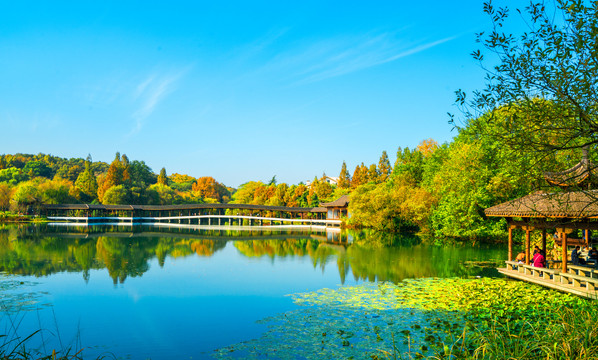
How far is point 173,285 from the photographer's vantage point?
11.0m

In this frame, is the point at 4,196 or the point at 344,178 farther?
the point at 344,178

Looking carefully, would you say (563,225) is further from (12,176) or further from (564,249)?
(12,176)

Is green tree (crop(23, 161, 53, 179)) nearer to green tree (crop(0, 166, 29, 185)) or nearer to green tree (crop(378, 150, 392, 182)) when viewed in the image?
green tree (crop(0, 166, 29, 185))

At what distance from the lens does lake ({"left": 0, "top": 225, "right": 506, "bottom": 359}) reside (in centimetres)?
657

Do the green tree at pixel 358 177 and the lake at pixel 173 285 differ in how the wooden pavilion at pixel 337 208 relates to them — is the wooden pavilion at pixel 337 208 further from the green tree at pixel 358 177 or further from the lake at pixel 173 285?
the lake at pixel 173 285

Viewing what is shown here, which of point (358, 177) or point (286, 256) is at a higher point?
point (358, 177)

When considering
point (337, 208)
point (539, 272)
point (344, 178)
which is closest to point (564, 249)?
point (539, 272)

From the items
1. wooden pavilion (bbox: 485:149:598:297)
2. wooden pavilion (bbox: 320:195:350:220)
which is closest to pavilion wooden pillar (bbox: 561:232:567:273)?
wooden pavilion (bbox: 485:149:598:297)

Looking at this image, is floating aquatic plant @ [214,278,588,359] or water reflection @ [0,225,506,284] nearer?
floating aquatic plant @ [214,278,588,359]

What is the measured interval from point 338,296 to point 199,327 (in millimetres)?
3371

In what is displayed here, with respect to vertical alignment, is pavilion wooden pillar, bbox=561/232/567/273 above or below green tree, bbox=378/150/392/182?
below

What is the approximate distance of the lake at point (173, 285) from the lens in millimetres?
6574

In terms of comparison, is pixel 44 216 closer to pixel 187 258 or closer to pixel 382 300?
pixel 187 258

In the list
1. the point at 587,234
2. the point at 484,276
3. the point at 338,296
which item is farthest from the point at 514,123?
the point at 587,234
